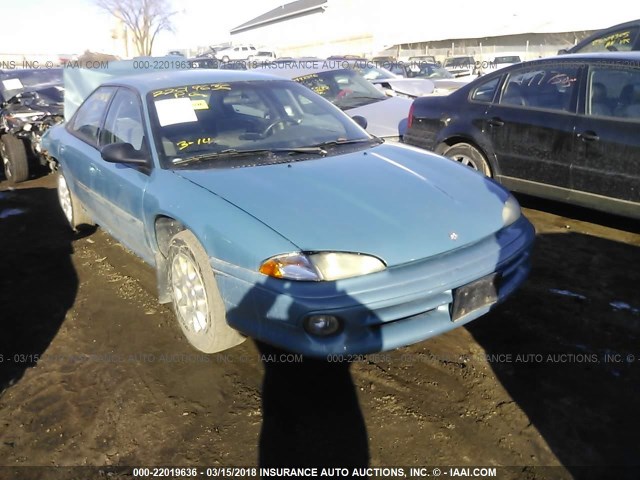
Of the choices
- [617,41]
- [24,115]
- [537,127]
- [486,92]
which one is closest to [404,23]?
[617,41]

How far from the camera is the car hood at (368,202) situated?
8.31ft

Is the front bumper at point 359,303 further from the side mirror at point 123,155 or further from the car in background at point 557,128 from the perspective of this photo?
the car in background at point 557,128

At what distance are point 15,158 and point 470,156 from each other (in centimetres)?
593

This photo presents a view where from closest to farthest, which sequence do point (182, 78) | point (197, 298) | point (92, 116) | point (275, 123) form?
point (197, 298)
point (275, 123)
point (182, 78)
point (92, 116)

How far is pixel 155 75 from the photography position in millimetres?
4152

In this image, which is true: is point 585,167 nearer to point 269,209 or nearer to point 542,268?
point 542,268

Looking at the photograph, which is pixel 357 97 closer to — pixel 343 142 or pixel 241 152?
pixel 343 142

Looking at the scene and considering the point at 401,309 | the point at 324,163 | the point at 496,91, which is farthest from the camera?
the point at 496,91

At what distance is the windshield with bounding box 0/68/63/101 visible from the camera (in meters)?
8.64

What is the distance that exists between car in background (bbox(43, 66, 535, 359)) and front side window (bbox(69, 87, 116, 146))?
131 millimetres

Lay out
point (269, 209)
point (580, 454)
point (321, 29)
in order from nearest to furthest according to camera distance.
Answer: point (580, 454), point (269, 209), point (321, 29)

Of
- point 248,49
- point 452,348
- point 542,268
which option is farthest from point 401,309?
point 248,49

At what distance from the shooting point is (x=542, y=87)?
5.01m

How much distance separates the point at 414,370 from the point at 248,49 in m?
43.8
